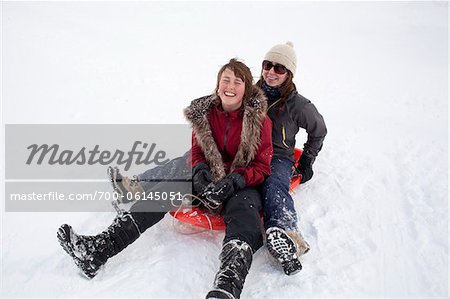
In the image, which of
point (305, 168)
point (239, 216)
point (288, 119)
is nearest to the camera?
point (239, 216)

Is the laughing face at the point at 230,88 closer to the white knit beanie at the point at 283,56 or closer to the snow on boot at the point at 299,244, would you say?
the white knit beanie at the point at 283,56

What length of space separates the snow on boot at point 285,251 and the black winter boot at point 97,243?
73cm

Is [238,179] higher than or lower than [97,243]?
higher

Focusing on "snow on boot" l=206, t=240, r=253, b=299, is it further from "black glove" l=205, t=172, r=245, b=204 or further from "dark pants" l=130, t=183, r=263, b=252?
"black glove" l=205, t=172, r=245, b=204

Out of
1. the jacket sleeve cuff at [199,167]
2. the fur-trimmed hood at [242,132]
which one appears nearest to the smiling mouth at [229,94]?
the fur-trimmed hood at [242,132]

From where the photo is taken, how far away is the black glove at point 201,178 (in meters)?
2.37

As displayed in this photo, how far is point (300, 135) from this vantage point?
3.94 metres

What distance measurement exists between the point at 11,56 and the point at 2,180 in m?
2.71

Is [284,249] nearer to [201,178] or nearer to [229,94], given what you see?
[201,178]

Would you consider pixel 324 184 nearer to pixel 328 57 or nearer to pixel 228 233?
pixel 228 233

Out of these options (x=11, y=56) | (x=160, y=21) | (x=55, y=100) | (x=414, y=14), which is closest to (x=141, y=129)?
(x=55, y=100)

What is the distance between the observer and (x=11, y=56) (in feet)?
16.1

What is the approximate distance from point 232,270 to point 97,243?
707 millimetres

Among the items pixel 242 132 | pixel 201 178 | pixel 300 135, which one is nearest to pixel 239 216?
pixel 201 178
